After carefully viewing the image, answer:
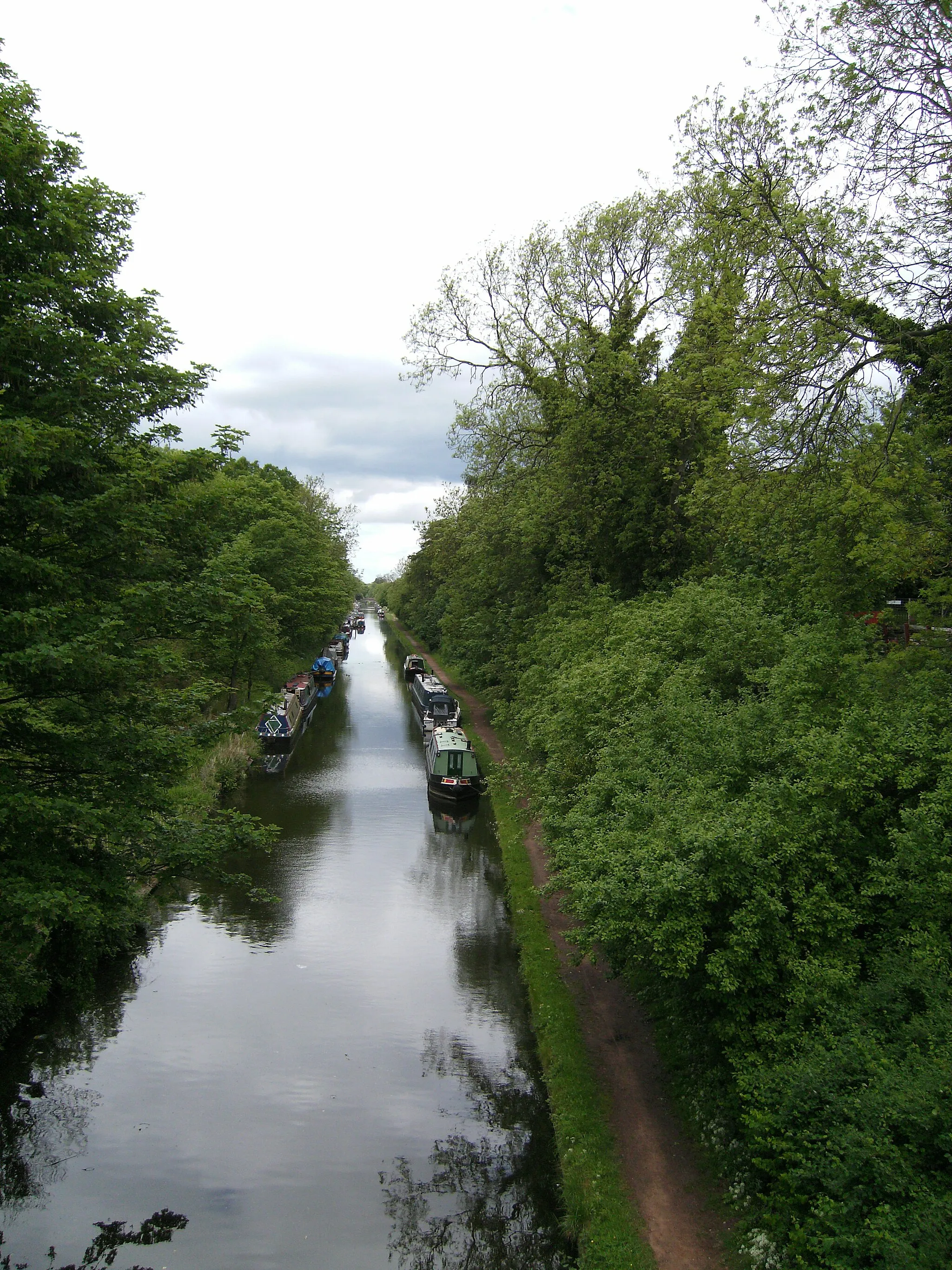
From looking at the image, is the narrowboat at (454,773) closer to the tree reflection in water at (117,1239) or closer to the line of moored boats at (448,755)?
the line of moored boats at (448,755)

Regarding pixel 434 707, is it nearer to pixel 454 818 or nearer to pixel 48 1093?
pixel 454 818

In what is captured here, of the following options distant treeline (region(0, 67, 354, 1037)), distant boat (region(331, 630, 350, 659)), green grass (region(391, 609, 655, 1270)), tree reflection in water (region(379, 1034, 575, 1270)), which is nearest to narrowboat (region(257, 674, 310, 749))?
green grass (region(391, 609, 655, 1270))

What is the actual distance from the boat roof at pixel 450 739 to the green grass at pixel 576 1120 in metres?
10.0

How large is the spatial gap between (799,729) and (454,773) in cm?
1636

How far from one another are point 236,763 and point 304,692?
14.5 meters

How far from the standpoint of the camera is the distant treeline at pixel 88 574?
27.0 ft

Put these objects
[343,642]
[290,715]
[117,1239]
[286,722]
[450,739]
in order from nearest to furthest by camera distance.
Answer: [117,1239] < [450,739] < [286,722] < [290,715] < [343,642]

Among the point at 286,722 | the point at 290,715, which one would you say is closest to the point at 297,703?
the point at 290,715

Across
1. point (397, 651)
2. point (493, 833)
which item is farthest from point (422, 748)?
point (397, 651)

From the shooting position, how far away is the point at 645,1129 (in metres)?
9.80

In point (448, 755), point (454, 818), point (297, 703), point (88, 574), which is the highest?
point (88, 574)

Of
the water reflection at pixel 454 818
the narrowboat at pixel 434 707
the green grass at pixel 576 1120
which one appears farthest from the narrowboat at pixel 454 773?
the green grass at pixel 576 1120

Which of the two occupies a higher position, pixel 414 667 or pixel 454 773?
pixel 414 667

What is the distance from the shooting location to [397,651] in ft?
264
